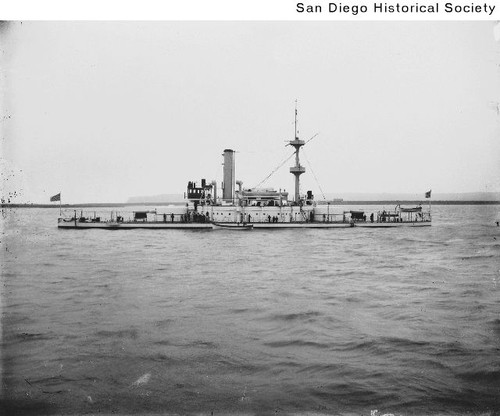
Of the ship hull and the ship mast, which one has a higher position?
the ship mast

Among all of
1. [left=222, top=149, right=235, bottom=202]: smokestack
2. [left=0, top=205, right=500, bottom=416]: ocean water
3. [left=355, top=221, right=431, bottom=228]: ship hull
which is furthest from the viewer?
[left=355, top=221, right=431, bottom=228]: ship hull

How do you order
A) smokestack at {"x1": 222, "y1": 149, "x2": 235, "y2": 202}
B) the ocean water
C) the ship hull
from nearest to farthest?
the ocean water < smokestack at {"x1": 222, "y1": 149, "x2": 235, "y2": 202} < the ship hull

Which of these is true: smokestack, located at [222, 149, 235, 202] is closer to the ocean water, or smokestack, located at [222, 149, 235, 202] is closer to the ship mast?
the ship mast

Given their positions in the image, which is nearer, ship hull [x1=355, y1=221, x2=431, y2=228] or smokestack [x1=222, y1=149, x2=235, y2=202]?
smokestack [x1=222, y1=149, x2=235, y2=202]

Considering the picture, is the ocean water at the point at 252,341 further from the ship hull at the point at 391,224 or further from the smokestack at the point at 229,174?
the ship hull at the point at 391,224

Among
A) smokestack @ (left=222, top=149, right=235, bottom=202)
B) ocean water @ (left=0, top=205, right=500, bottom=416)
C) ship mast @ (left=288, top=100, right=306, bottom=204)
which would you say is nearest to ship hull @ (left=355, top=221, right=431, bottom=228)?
ship mast @ (left=288, top=100, right=306, bottom=204)

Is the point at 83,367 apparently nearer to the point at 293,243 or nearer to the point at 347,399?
the point at 347,399

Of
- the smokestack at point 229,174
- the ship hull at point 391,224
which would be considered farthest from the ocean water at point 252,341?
the ship hull at point 391,224

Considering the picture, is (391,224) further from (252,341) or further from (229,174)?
(252,341)
